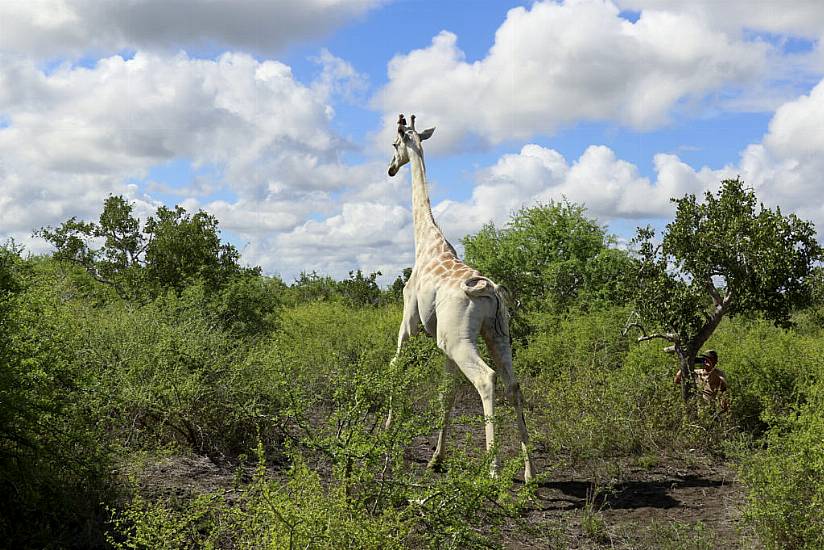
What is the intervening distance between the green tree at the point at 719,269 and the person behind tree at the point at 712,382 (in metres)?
0.15

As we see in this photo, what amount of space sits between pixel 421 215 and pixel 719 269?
3628 millimetres

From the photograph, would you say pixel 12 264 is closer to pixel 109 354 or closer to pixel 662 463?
pixel 109 354

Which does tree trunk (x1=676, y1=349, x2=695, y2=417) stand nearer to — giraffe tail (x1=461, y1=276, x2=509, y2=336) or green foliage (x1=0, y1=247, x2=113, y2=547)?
giraffe tail (x1=461, y1=276, x2=509, y2=336)

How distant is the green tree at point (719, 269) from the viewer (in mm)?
8742

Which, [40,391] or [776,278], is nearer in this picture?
[40,391]

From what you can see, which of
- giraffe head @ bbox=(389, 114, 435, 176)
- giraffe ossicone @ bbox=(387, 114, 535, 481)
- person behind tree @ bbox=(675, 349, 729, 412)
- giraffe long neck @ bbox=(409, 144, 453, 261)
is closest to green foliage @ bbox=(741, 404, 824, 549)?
giraffe ossicone @ bbox=(387, 114, 535, 481)

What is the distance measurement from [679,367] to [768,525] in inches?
165

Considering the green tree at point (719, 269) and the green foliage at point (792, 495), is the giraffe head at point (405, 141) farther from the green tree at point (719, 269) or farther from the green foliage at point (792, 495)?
the green foliage at point (792, 495)

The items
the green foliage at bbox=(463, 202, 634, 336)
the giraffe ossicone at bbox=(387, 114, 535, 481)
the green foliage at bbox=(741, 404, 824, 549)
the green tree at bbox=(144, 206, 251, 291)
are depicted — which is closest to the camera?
the green foliage at bbox=(741, 404, 824, 549)

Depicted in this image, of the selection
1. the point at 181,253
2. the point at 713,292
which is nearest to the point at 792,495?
the point at 713,292

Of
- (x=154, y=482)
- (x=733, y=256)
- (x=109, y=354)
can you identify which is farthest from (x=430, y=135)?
(x=154, y=482)

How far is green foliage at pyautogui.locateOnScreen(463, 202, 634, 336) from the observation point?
1484cm

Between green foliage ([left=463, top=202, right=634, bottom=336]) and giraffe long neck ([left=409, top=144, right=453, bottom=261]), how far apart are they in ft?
17.2

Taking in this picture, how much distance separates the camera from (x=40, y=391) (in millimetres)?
5645
